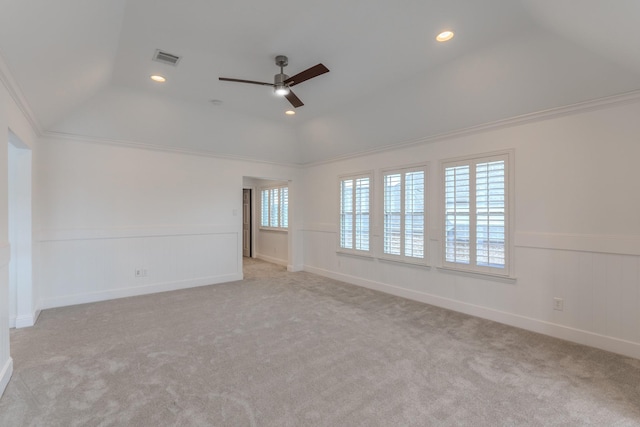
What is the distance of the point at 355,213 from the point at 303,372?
3.47 meters

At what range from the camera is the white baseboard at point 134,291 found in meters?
4.31

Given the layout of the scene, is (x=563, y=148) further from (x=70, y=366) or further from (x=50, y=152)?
(x=50, y=152)

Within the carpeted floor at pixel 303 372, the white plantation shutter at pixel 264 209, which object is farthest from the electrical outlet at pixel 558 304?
the white plantation shutter at pixel 264 209

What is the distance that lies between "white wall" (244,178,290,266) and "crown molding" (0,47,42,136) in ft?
14.8

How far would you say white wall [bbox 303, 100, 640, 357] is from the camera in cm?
294

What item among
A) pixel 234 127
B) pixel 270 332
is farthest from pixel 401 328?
pixel 234 127

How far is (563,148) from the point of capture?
3.29 metres

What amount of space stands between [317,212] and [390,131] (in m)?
2.52

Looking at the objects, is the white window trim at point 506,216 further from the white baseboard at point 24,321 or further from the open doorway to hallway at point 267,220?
the white baseboard at point 24,321

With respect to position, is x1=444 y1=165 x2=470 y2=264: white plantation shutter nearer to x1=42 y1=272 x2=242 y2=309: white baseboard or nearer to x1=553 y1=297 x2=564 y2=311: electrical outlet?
x1=553 y1=297 x2=564 y2=311: electrical outlet

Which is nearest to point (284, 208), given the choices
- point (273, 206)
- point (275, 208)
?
point (275, 208)

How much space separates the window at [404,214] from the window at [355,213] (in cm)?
39

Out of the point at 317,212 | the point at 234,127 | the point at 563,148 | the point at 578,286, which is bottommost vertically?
the point at 578,286

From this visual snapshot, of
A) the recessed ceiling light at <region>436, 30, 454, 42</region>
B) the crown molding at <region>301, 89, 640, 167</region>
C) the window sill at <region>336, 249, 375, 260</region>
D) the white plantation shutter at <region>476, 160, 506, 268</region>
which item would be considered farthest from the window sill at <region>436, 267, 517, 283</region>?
the recessed ceiling light at <region>436, 30, 454, 42</region>
